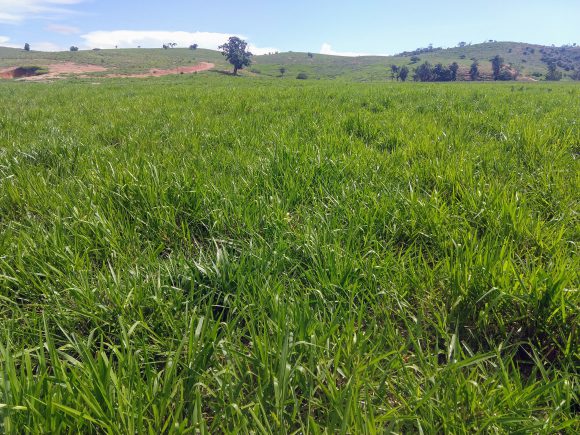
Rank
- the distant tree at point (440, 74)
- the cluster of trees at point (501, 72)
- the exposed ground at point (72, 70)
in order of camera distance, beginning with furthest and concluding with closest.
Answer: the cluster of trees at point (501, 72) < the distant tree at point (440, 74) < the exposed ground at point (72, 70)

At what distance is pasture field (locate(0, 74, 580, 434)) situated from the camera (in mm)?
1131

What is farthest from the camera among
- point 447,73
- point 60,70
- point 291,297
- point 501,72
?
point 501,72

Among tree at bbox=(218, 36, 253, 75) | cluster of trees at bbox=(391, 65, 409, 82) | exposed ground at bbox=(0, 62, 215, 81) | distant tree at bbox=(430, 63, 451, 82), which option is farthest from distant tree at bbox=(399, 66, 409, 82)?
exposed ground at bbox=(0, 62, 215, 81)

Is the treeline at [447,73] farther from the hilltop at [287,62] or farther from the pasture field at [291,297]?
the pasture field at [291,297]

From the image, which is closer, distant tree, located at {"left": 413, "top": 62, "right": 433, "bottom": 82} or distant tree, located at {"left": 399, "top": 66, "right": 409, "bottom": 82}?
distant tree, located at {"left": 413, "top": 62, "right": 433, "bottom": 82}

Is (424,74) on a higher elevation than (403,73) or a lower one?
lower

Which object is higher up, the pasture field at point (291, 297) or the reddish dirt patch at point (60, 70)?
the reddish dirt patch at point (60, 70)

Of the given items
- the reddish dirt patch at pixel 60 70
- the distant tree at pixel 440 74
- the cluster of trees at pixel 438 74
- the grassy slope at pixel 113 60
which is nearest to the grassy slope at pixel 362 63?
the cluster of trees at pixel 438 74

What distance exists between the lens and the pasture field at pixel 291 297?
1.13 m

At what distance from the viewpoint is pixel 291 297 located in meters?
1.60

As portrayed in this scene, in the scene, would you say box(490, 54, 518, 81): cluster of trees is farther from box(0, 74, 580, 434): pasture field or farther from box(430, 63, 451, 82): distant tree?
box(0, 74, 580, 434): pasture field

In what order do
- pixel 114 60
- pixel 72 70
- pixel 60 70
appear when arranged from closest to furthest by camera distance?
pixel 72 70
pixel 60 70
pixel 114 60

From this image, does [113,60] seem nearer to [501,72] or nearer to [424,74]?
[424,74]

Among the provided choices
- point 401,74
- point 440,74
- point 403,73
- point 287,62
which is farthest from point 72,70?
point 440,74
